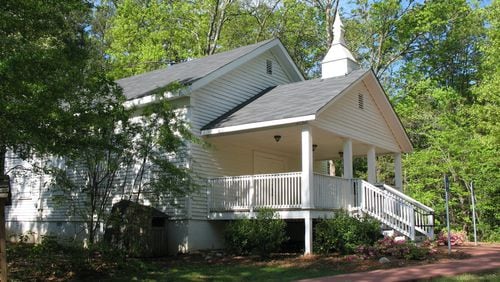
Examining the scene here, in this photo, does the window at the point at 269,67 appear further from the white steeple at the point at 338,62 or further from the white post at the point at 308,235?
the white post at the point at 308,235

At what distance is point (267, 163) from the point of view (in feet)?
62.2

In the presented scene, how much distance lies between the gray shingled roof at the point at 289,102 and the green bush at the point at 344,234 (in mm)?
2877

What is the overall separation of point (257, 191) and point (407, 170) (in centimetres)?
1429

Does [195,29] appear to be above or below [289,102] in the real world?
above

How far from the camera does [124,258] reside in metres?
11.6

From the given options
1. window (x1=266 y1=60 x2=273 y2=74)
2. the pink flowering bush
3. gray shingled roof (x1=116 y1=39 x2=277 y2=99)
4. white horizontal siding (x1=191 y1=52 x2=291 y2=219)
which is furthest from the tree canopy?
the pink flowering bush

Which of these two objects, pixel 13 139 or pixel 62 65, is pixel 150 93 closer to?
pixel 62 65

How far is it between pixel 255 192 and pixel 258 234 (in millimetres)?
1761

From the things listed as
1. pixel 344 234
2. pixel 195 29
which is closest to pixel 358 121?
pixel 344 234

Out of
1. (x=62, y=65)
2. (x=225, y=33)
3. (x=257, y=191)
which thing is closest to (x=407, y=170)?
(x=257, y=191)

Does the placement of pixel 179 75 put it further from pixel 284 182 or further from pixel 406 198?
pixel 406 198

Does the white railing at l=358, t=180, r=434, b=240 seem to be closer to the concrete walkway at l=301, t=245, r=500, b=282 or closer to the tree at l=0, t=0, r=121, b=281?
the concrete walkway at l=301, t=245, r=500, b=282

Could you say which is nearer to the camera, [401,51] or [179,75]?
[179,75]

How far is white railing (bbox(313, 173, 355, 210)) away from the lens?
14.6 metres
